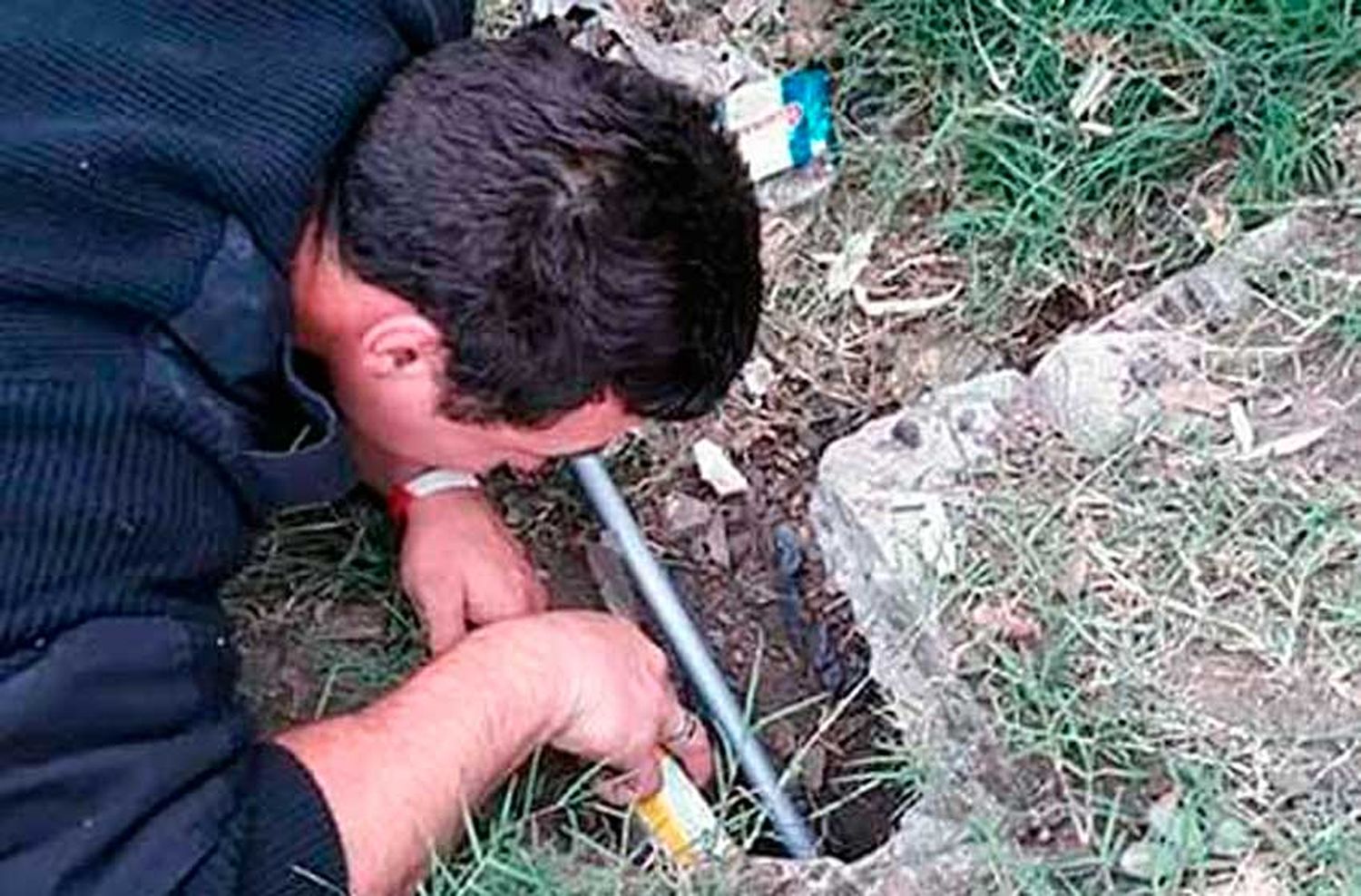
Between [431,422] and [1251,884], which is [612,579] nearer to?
[431,422]

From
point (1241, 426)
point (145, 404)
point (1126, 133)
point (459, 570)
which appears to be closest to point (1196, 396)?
point (1241, 426)

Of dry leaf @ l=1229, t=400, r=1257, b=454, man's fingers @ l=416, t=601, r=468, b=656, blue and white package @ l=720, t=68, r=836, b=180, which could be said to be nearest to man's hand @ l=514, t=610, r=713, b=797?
man's fingers @ l=416, t=601, r=468, b=656

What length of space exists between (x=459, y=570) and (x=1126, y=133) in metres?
0.92

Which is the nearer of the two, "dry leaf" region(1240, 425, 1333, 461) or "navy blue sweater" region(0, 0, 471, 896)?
"navy blue sweater" region(0, 0, 471, 896)

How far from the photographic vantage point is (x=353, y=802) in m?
2.30

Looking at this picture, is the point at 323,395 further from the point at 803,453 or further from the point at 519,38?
the point at 803,453

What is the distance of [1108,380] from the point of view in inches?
105

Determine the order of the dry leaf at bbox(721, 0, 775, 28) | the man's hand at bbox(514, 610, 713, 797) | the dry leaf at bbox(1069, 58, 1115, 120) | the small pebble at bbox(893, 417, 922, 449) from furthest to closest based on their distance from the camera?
the dry leaf at bbox(721, 0, 775, 28), the dry leaf at bbox(1069, 58, 1115, 120), the small pebble at bbox(893, 417, 922, 449), the man's hand at bbox(514, 610, 713, 797)

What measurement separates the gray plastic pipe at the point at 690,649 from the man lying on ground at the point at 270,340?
0.18 metres

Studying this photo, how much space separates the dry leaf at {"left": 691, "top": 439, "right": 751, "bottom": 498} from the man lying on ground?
485mm

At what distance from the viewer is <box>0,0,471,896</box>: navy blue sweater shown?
7.00 feet

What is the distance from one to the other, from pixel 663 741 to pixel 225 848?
476mm

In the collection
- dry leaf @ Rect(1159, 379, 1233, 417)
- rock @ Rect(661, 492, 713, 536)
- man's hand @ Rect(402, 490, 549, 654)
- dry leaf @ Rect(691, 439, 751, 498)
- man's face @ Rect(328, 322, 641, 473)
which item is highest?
man's face @ Rect(328, 322, 641, 473)

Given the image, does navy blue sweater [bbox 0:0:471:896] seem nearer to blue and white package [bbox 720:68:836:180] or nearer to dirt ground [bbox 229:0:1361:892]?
dirt ground [bbox 229:0:1361:892]
